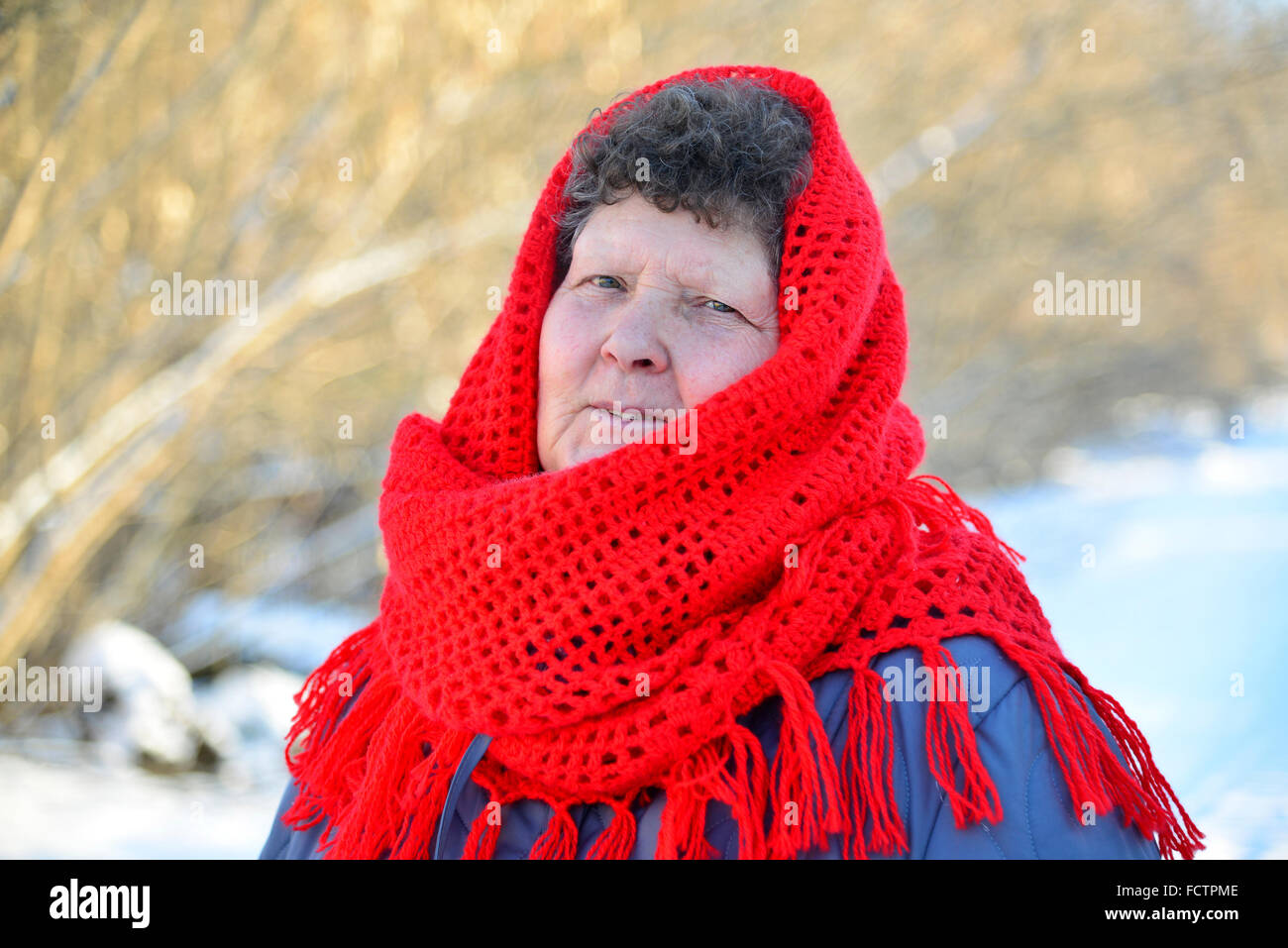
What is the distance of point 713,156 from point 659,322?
253 millimetres

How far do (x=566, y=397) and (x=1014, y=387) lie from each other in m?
10.4

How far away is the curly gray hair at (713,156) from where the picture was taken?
1532 millimetres

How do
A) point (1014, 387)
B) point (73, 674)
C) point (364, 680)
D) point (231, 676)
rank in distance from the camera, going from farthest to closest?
point (1014, 387) < point (231, 676) < point (73, 674) < point (364, 680)

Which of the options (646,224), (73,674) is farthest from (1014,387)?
(646,224)

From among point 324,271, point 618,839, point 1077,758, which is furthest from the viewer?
point 324,271

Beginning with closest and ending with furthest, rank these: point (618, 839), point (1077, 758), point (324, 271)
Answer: point (1077, 758)
point (618, 839)
point (324, 271)

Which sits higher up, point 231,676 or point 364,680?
point 231,676

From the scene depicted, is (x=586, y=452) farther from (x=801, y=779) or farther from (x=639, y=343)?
(x=801, y=779)

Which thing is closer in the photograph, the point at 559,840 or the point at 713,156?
the point at 559,840

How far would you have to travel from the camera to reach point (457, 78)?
18.1 ft

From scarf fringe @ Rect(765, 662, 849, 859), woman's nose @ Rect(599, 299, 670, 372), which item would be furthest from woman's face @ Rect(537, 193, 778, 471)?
scarf fringe @ Rect(765, 662, 849, 859)

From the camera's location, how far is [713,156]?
5.00ft

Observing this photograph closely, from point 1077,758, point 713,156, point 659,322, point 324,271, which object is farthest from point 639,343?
point 324,271
